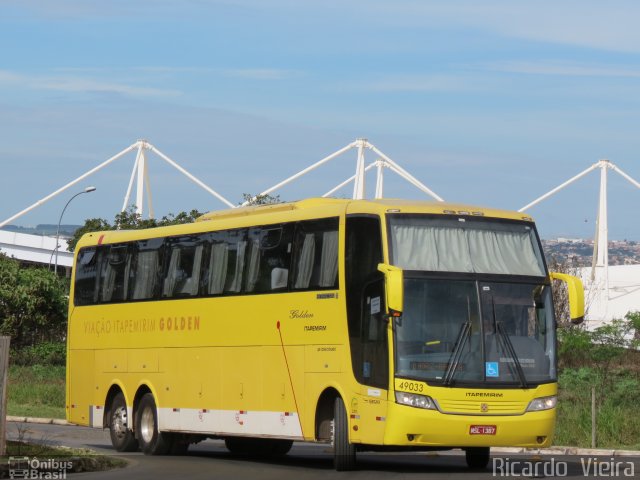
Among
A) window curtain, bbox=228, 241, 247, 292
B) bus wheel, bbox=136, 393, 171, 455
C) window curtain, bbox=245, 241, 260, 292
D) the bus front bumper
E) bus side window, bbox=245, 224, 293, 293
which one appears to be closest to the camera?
the bus front bumper

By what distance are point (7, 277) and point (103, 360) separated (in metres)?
29.9

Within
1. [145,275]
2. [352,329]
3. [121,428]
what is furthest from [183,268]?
[352,329]

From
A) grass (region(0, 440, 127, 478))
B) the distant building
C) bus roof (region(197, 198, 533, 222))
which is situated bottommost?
→ grass (region(0, 440, 127, 478))

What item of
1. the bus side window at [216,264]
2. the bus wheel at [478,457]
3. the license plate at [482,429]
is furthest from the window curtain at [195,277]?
the license plate at [482,429]

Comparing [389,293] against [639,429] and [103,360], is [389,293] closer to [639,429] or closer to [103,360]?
[103,360]

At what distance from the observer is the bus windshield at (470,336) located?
17000 mm

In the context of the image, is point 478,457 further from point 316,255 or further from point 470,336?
point 316,255

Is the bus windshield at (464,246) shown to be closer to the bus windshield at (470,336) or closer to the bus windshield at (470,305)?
the bus windshield at (470,305)

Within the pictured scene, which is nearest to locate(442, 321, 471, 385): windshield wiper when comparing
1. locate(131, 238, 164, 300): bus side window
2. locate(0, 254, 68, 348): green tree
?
locate(131, 238, 164, 300): bus side window

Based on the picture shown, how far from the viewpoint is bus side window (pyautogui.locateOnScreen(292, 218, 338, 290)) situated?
60.4ft

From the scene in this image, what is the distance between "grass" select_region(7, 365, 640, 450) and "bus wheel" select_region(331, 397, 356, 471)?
7.96m

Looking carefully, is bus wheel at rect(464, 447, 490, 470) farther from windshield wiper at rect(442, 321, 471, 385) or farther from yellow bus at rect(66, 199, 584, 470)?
windshield wiper at rect(442, 321, 471, 385)

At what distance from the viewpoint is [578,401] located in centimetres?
3103

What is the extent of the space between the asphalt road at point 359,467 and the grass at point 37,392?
35.8 feet
